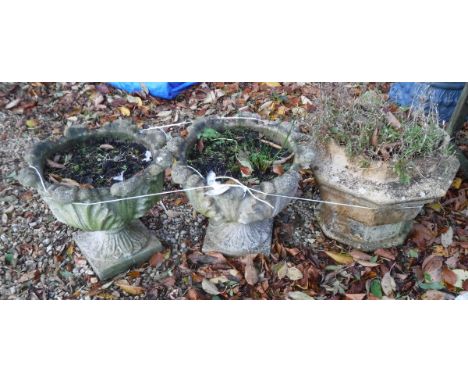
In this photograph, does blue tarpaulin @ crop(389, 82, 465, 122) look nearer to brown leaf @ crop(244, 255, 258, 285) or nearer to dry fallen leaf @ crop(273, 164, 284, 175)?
dry fallen leaf @ crop(273, 164, 284, 175)

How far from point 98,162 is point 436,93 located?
277 cm

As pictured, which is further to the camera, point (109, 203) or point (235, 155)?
point (235, 155)

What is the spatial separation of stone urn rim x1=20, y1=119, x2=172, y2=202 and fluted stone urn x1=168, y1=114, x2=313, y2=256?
0.10 meters

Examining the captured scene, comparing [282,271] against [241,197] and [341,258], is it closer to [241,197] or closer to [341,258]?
[341,258]

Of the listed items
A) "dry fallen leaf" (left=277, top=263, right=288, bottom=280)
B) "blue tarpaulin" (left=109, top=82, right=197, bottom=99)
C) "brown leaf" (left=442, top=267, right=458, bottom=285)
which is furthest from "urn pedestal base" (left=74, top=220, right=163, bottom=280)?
"brown leaf" (left=442, top=267, right=458, bottom=285)

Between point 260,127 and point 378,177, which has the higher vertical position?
point 260,127

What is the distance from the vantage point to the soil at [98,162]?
7.55 feet

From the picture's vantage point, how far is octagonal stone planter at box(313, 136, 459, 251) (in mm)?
2436

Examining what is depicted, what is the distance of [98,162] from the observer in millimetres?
2412

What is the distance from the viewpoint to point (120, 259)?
2.66m

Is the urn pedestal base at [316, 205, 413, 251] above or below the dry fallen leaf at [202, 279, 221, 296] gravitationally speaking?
above

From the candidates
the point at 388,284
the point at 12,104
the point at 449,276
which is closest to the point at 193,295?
the point at 388,284

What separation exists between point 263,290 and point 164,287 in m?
0.63

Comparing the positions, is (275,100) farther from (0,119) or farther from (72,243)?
(0,119)
